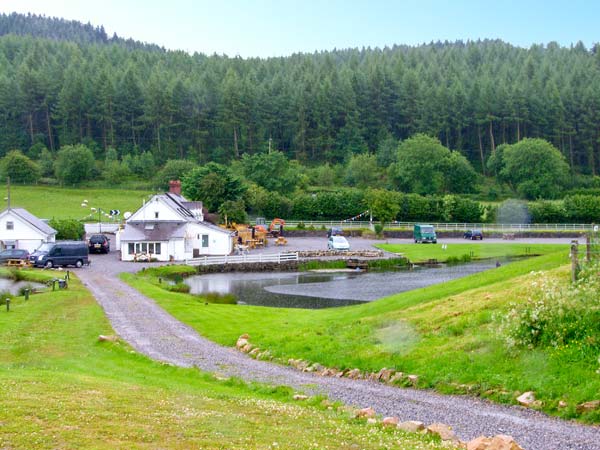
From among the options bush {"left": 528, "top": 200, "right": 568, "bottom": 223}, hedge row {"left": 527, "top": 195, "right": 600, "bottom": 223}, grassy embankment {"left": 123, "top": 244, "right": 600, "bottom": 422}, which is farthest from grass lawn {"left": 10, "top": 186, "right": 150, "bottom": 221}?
grassy embankment {"left": 123, "top": 244, "right": 600, "bottom": 422}

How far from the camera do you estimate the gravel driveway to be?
12.8m

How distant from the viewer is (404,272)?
56.6 meters

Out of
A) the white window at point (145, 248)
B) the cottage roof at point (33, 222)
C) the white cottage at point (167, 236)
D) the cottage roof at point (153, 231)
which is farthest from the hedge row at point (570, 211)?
the cottage roof at point (33, 222)

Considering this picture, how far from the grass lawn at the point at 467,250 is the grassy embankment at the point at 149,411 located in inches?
1859

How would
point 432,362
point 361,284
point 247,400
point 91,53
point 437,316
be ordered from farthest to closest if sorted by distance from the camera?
point 91,53 < point 361,284 < point 437,316 < point 432,362 < point 247,400

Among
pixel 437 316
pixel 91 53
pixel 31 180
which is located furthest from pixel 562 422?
pixel 91 53

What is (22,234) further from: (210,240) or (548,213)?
(548,213)

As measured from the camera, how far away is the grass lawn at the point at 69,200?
3679 inches

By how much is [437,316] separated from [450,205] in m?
72.0

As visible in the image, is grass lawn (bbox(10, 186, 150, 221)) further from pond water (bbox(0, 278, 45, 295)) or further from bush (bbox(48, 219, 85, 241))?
pond water (bbox(0, 278, 45, 295))

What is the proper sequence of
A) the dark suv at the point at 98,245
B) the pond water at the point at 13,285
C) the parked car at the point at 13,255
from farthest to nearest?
the dark suv at the point at 98,245 < the parked car at the point at 13,255 < the pond water at the point at 13,285

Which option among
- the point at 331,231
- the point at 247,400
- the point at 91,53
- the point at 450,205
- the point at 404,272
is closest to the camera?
the point at 247,400

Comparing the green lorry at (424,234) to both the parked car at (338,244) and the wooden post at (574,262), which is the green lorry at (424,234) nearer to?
the parked car at (338,244)

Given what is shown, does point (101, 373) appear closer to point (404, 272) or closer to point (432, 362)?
point (432, 362)
